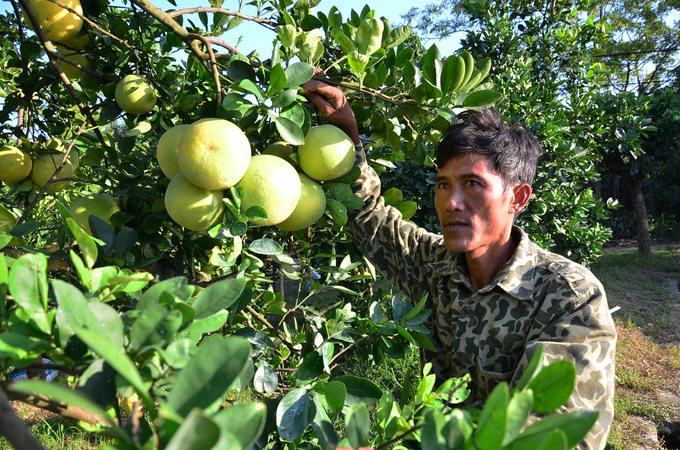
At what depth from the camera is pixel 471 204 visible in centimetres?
157

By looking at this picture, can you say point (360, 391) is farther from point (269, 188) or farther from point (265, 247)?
point (269, 188)

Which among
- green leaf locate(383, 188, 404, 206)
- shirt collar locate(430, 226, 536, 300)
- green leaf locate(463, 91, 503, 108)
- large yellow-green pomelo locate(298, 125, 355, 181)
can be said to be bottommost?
shirt collar locate(430, 226, 536, 300)

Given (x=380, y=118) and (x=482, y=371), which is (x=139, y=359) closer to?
(x=380, y=118)

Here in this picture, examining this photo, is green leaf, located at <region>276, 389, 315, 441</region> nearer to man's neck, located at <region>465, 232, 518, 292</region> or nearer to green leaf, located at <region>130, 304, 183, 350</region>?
green leaf, located at <region>130, 304, 183, 350</region>

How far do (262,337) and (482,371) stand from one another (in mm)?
765

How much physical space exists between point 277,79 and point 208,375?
63 cm

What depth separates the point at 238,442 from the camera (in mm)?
391

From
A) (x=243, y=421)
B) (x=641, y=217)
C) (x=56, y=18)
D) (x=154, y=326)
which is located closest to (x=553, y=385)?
(x=243, y=421)

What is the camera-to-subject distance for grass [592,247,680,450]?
3.27 m

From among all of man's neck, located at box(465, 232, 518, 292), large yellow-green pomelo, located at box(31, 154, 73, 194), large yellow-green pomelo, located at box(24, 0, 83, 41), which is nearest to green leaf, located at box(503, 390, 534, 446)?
man's neck, located at box(465, 232, 518, 292)

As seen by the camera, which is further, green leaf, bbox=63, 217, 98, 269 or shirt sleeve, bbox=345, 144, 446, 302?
shirt sleeve, bbox=345, 144, 446, 302

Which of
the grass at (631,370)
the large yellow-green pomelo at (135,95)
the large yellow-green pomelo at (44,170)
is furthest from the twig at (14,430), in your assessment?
the large yellow-green pomelo at (44,170)

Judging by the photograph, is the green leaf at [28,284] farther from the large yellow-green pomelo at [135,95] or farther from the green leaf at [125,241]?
the large yellow-green pomelo at [135,95]

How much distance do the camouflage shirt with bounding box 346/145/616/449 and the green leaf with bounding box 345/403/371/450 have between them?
2.48 ft
